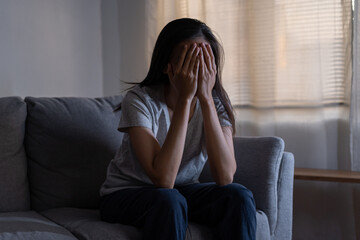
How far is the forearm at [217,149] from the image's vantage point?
1478mm

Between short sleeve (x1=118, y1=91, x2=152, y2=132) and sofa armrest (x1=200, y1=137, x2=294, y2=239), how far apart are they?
17.2 inches

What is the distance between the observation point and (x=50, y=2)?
250 centimetres

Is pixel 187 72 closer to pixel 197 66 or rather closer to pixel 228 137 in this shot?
pixel 197 66

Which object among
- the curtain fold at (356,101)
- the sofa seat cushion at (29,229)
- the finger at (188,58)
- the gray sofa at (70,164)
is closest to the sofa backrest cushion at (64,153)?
the gray sofa at (70,164)

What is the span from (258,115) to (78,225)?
1335 millimetres

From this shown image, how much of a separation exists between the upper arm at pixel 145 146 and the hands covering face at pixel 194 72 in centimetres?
18

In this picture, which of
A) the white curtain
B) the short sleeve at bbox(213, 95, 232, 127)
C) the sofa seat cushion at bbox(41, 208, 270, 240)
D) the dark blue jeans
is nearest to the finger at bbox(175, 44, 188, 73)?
the short sleeve at bbox(213, 95, 232, 127)

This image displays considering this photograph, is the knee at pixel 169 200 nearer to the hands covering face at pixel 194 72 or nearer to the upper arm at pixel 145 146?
the upper arm at pixel 145 146

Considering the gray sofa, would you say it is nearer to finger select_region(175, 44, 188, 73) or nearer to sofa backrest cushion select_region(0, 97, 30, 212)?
sofa backrest cushion select_region(0, 97, 30, 212)

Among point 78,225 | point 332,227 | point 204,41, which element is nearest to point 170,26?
point 204,41

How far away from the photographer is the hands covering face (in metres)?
1.49

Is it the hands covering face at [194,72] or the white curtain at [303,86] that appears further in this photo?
the white curtain at [303,86]

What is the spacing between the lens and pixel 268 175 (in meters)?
1.64

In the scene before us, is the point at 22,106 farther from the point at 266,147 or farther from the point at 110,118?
the point at 266,147
